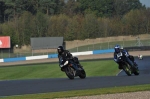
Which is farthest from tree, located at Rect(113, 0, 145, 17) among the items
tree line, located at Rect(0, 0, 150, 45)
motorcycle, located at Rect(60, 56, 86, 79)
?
motorcycle, located at Rect(60, 56, 86, 79)

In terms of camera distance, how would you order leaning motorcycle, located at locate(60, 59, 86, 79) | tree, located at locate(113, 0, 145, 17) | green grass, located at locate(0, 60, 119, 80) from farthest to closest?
tree, located at locate(113, 0, 145, 17) → green grass, located at locate(0, 60, 119, 80) → leaning motorcycle, located at locate(60, 59, 86, 79)

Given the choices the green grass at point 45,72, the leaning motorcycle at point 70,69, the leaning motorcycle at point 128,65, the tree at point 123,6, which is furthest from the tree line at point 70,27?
the leaning motorcycle at point 70,69

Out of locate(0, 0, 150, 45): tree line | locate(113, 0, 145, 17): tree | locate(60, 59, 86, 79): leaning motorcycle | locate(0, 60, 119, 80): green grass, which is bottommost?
locate(0, 60, 119, 80): green grass

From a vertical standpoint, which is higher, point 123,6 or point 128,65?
point 123,6

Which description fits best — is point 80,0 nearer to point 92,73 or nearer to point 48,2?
point 48,2

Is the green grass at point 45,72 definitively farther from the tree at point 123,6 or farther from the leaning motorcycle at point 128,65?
the tree at point 123,6

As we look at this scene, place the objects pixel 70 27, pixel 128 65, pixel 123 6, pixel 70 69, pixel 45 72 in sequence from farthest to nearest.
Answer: pixel 123 6
pixel 70 27
pixel 45 72
pixel 128 65
pixel 70 69

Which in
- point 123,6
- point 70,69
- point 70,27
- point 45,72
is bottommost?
point 45,72

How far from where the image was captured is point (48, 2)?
414 ft

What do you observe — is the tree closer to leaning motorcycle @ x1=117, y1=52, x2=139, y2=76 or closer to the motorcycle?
leaning motorcycle @ x1=117, y1=52, x2=139, y2=76

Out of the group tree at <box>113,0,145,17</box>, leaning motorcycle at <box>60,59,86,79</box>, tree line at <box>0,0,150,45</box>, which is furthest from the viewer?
tree at <box>113,0,145,17</box>

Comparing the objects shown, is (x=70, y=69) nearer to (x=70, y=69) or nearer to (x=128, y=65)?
(x=70, y=69)

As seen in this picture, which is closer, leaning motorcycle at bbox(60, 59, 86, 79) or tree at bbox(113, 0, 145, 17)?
leaning motorcycle at bbox(60, 59, 86, 79)

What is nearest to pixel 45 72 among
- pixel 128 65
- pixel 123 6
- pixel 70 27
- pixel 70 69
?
pixel 128 65
